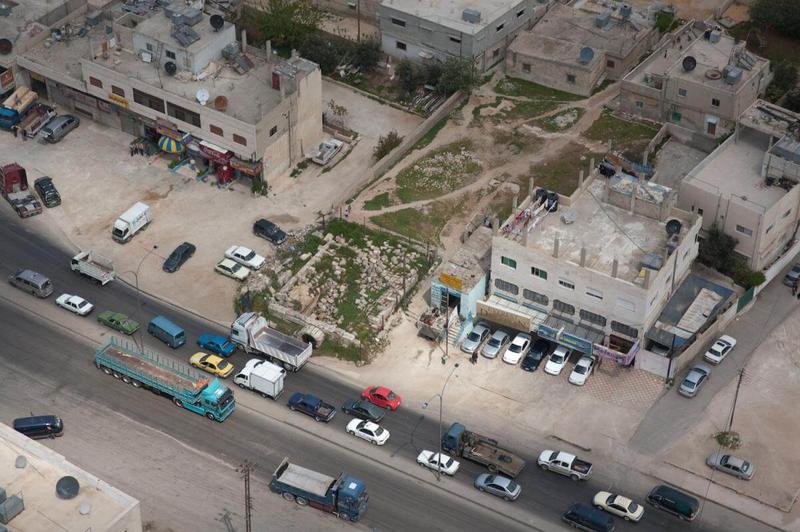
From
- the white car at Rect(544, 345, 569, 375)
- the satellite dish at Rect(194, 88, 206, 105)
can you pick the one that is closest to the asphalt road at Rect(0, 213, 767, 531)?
the white car at Rect(544, 345, 569, 375)

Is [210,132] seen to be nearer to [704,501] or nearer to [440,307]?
[440,307]

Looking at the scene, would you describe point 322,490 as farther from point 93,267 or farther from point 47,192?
point 47,192

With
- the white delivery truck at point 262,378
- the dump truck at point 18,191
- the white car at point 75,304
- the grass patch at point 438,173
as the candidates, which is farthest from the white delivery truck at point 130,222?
the grass patch at point 438,173

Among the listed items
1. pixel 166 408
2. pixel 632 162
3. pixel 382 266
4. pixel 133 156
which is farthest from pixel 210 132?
pixel 632 162

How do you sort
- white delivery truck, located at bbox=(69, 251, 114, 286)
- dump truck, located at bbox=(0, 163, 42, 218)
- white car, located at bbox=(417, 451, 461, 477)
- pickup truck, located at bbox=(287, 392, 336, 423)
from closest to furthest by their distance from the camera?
white car, located at bbox=(417, 451, 461, 477), pickup truck, located at bbox=(287, 392, 336, 423), white delivery truck, located at bbox=(69, 251, 114, 286), dump truck, located at bbox=(0, 163, 42, 218)

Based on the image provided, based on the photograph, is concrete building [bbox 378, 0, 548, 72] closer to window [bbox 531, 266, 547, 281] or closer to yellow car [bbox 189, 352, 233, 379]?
window [bbox 531, 266, 547, 281]
